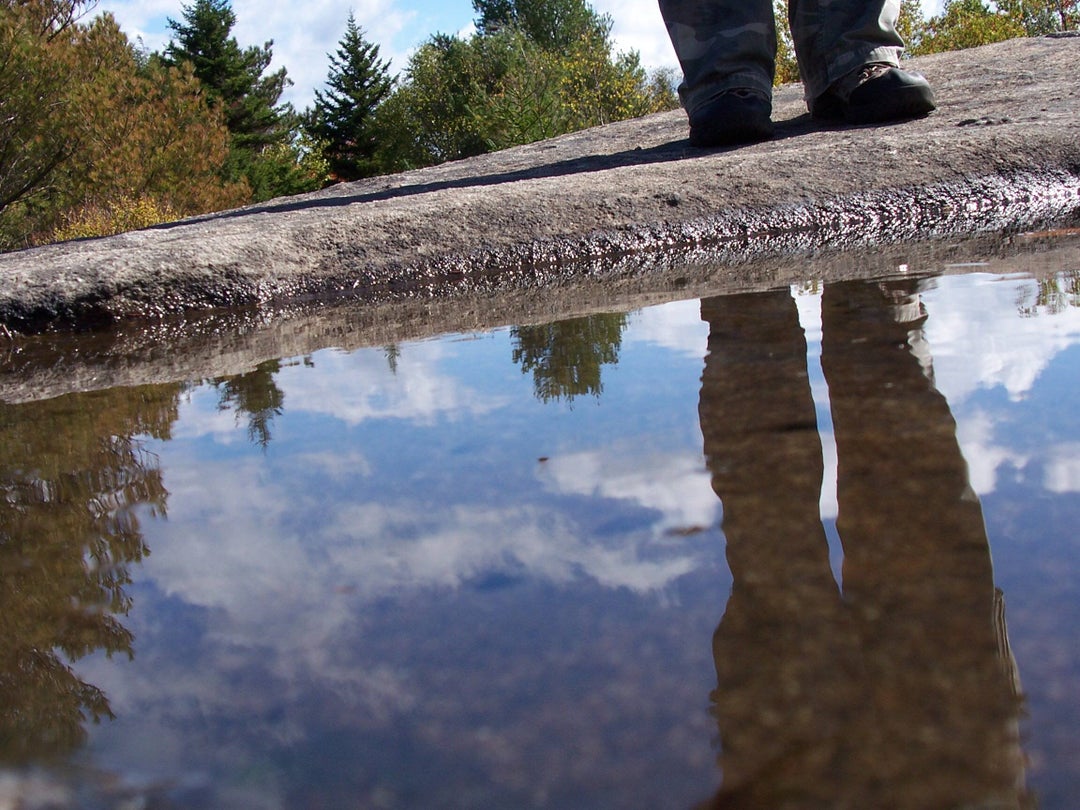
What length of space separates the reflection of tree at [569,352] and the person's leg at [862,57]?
6.79 ft

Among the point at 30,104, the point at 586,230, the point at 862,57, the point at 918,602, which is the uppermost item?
the point at 30,104

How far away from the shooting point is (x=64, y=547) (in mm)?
851

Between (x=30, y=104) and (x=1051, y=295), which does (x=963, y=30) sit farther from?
(x=1051, y=295)

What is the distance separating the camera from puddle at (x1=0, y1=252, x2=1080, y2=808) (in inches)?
19.6

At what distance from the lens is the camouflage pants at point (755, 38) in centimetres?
325

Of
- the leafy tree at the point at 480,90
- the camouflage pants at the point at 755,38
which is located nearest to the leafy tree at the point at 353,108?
the leafy tree at the point at 480,90

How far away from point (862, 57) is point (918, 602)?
121 inches

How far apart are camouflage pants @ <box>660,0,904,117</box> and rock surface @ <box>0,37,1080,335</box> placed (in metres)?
0.47

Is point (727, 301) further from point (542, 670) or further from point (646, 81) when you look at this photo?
point (646, 81)

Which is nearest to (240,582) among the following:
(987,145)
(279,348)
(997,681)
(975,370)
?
(997,681)

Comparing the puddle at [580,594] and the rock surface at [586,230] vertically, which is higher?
the rock surface at [586,230]

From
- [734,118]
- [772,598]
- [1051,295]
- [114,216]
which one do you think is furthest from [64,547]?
[114,216]

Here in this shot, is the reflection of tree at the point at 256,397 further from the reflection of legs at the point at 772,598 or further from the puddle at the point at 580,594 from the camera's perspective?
the reflection of legs at the point at 772,598

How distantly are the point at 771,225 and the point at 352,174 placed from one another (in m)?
31.7
